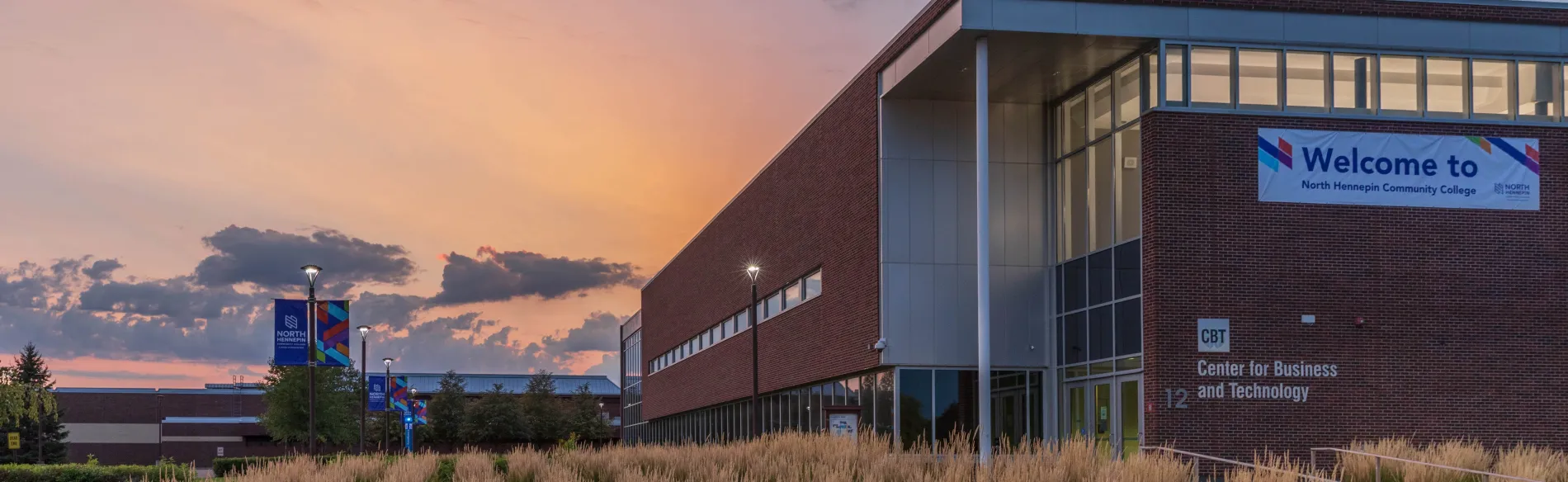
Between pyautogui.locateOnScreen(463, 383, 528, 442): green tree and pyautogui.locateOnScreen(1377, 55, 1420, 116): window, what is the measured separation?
79169mm

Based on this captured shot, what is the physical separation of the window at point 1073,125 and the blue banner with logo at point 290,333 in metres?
16.7

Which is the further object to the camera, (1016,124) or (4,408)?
(4,408)

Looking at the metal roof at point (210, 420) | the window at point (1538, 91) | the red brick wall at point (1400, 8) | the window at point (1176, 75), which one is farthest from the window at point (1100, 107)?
the metal roof at point (210, 420)

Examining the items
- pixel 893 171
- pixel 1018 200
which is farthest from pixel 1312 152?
pixel 893 171

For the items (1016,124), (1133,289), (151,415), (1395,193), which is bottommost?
(151,415)

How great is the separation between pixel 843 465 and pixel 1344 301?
56.1 feet

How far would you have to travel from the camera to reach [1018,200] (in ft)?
108

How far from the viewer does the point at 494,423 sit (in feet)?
328

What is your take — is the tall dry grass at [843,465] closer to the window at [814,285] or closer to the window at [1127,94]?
the window at [1127,94]

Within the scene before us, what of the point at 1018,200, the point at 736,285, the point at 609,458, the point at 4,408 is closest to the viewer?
the point at 609,458

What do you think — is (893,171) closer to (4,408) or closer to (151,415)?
(4,408)

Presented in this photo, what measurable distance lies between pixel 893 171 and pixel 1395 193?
34.3ft

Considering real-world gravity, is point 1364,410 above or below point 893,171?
below

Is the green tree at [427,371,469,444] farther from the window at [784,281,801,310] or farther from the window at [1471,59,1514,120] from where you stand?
Answer: the window at [1471,59,1514,120]
